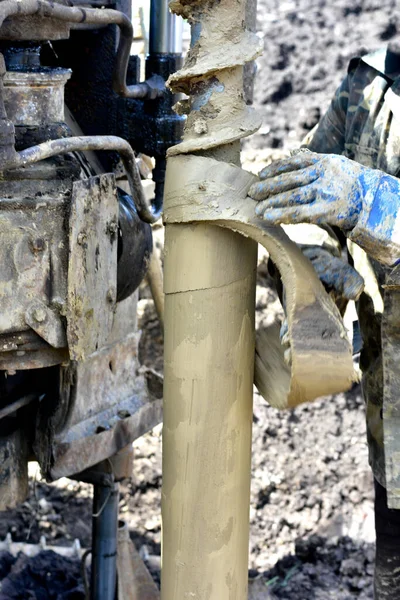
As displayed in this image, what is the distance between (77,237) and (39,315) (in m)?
0.20

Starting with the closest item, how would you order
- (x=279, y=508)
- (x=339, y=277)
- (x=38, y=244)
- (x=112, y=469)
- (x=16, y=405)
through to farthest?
1. (x=38, y=244)
2. (x=339, y=277)
3. (x=16, y=405)
4. (x=112, y=469)
5. (x=279, y=508)

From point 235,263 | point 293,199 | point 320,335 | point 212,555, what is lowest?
point 212,555

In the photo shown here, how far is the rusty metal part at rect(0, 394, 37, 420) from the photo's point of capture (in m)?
2.54

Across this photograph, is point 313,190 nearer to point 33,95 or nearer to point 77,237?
point 77,237

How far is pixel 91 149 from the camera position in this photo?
2174 mm

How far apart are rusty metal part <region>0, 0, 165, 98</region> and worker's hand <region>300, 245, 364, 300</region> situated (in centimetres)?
78

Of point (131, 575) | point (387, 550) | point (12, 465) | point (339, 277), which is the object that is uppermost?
A: point (339, 277)

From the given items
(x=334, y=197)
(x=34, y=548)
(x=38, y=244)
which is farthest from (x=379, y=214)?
(x=34, y=548)

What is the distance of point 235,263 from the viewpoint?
2115 millimetres

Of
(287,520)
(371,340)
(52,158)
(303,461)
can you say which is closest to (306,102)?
(303,461)

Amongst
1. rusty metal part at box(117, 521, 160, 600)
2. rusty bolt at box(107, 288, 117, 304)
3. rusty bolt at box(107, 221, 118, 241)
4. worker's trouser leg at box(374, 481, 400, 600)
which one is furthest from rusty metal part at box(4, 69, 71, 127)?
rusty metal part at box(117, 521, 160, 600)

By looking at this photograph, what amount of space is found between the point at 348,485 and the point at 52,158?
2792mm

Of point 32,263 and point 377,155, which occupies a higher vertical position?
point 377,155

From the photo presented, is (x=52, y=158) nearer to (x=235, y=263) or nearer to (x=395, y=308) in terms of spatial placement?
(x=235, y=263)
